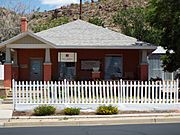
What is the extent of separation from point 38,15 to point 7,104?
194 feet

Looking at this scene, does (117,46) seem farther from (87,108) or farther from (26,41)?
(87,108)

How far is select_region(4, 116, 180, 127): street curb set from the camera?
14591mm

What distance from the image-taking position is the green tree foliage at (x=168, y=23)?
22722 millimetres

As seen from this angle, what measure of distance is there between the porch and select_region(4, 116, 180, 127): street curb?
7.60ft

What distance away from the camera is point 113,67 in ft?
93.7

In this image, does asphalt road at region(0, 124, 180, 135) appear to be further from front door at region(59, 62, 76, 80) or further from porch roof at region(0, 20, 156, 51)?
front door at region(59, 62, 76, 80)

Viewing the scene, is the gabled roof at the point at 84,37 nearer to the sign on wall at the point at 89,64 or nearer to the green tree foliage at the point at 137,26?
the sign on wall at the point at 89,64

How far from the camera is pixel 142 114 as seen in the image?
16312 mm

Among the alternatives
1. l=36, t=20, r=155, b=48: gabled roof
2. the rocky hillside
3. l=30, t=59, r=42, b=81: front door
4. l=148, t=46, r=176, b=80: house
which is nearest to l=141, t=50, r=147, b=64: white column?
l=36, t=20, r=155, b=48: gabled roof

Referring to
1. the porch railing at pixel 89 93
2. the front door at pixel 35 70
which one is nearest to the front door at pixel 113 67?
the front door at pixel 35 70

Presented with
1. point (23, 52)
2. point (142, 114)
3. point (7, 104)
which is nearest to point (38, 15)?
point (23, 52)

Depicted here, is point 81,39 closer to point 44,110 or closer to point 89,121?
point 44,110

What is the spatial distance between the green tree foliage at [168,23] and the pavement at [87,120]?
8011 millimetres

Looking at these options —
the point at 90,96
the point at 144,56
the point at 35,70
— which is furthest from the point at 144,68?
the point at 90,96
